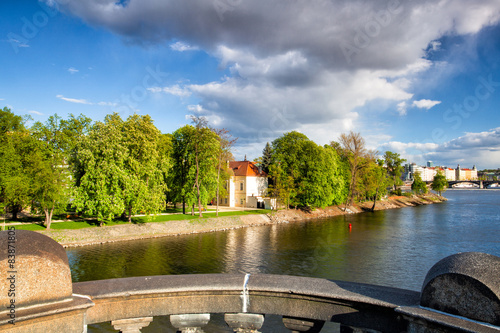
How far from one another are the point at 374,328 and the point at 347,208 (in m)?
75.9

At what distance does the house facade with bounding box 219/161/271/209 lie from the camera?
6881 cm

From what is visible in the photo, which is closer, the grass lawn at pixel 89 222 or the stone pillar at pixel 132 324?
the stone pillar at pixel 132 324

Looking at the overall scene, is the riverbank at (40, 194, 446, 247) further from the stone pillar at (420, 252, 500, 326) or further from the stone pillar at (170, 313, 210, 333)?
the stone pillar at (420, 252, 500, 326)

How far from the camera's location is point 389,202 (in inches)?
3784

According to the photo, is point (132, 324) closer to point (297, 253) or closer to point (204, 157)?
point (297, 253)

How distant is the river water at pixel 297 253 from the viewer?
2319cm

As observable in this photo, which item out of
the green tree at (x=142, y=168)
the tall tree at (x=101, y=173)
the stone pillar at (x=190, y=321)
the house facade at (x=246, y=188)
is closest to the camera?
the stone pillar at (x=190, y=321)

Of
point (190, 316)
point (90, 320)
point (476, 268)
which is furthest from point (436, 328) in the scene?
point (90, 320)

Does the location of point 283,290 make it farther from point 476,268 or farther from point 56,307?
point 56,307

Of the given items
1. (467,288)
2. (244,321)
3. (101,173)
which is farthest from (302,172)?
(467,288)

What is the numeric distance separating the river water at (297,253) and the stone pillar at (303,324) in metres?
18.8

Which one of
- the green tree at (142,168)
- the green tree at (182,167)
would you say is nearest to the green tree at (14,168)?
the green tree at (142,168)

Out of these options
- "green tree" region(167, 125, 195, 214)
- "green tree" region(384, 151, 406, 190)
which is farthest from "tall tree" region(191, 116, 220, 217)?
"green tree" region(384, 151, 406, 190)

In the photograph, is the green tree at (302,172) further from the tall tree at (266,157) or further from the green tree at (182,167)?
the green tree at (182,167)
